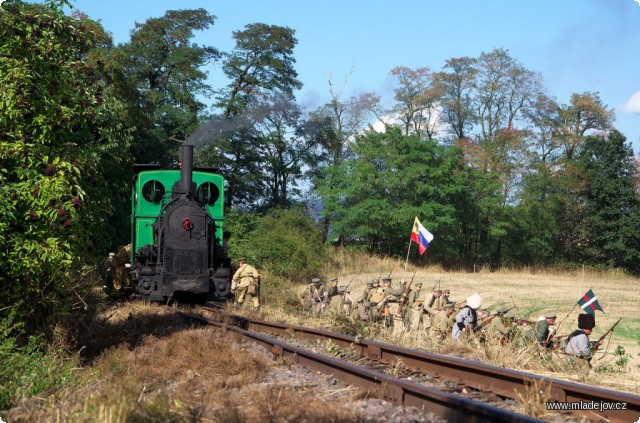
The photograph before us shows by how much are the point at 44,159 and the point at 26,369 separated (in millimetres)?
2501

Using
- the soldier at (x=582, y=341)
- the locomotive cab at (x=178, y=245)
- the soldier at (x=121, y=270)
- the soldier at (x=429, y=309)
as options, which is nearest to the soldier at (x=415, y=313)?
the soldier at (x=429, y=309)

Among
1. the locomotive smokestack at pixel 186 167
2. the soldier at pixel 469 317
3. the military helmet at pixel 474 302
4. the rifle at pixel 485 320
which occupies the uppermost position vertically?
the locomotive smokestack at pixel 186 167

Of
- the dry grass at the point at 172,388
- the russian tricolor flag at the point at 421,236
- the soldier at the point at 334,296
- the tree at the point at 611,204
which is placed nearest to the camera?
the dry grass at the point at 172,388

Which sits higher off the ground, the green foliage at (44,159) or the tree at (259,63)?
the tree at (259,63)

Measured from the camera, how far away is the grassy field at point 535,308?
9.94 metres

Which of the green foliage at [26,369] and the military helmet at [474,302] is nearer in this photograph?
the green foliage at [26,369]

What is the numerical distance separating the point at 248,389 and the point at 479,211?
146 ft

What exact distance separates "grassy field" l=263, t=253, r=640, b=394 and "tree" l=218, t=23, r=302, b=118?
11.3 metres

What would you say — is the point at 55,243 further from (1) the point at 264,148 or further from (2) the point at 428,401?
(1) the point at 264,148

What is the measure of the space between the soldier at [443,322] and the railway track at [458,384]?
3832mm

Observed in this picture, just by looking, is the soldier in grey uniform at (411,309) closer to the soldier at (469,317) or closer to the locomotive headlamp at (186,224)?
the soldier at (469,317)

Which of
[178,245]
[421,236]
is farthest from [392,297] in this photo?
[178,245]

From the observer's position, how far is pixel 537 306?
94.9 ft

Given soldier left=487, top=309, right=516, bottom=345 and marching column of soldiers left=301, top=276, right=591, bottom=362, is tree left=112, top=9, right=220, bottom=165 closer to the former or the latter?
marching column of soldiers left=301, top=276, right=591, bottom=362
